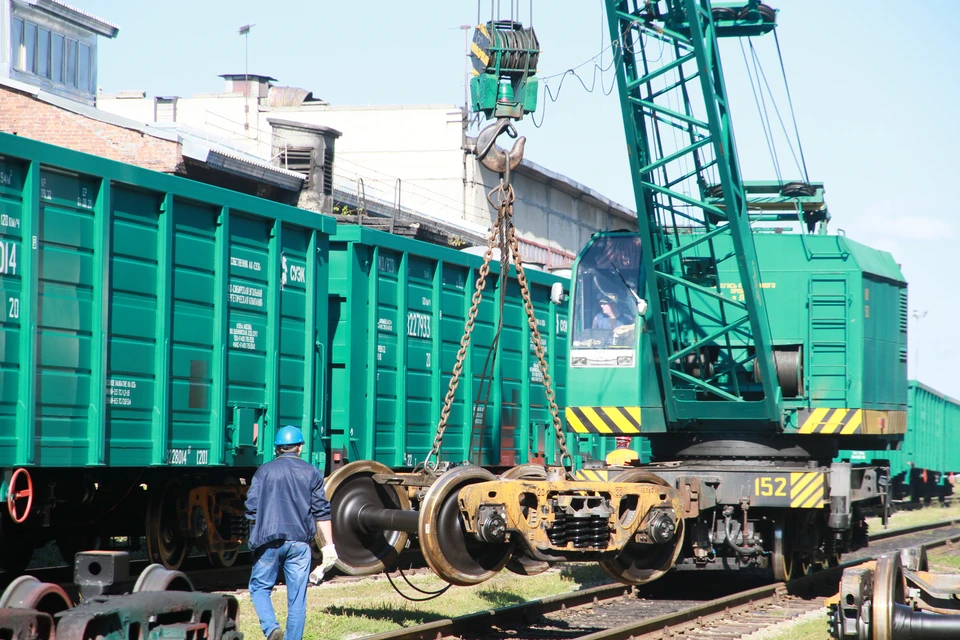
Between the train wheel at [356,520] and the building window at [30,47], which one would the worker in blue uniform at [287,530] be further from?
the building window at [30,47]

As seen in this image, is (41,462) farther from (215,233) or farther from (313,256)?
(313,256)

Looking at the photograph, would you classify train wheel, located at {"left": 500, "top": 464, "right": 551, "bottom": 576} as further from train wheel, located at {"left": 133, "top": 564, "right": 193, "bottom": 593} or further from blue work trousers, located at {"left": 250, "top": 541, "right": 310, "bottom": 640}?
train wheel, located at {"left": 133, "top": 564, "right": 193, "bottom": 593}

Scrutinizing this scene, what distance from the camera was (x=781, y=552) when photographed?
11172 millimetres

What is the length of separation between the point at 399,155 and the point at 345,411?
104ft

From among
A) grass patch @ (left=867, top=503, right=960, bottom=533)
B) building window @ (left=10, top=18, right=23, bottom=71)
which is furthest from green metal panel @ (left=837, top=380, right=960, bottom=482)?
building window @ (left=10, top=18, right=23, bottom=71)

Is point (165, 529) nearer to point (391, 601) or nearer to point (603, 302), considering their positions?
point (391, 601)

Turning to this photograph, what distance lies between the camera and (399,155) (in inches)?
1702

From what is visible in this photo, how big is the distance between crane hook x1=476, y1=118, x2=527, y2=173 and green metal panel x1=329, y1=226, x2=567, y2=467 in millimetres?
2560

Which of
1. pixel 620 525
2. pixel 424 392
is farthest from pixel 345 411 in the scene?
pixel 620 525

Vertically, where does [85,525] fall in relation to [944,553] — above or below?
above

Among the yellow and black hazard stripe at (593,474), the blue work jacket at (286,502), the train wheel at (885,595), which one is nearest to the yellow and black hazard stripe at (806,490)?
the yellow and black hazard stripe at (593,474)

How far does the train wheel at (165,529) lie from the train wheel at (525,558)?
388 centimetres

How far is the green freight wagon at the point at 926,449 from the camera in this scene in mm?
28781

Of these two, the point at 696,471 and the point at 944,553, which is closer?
the point at 696,471
